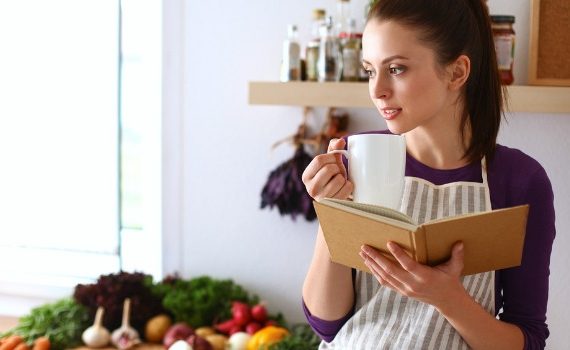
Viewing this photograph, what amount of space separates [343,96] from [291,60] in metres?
0.20

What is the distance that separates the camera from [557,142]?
6.54ft

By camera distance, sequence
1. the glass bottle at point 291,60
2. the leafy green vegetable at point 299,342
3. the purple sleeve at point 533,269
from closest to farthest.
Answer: the purple sleeve at point 533,269, the leafy green vegetable at point 299,342, the glass bottle at point 291,60

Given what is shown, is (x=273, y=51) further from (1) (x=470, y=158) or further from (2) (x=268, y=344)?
(1) (x=470, y=158)

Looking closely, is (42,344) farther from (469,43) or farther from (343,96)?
(469,43)

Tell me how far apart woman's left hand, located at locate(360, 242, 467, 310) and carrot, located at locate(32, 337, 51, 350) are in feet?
4.34

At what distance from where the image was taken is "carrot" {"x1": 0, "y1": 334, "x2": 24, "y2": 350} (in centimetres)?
207

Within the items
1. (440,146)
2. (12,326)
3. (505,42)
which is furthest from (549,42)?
(12,326)

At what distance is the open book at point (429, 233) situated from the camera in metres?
0.93

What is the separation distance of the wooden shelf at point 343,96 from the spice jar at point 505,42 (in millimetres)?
52

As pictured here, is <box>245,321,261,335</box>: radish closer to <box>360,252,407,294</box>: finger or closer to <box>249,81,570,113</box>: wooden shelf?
<box>249,81,570,113</box>: wooden shelf

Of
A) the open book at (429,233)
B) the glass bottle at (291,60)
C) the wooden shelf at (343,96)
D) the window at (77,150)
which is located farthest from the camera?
the window at (77,150)

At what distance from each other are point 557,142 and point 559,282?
1.12 ft

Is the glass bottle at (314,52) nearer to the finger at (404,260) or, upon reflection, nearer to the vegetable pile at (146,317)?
the vegetable pile at (146,317)

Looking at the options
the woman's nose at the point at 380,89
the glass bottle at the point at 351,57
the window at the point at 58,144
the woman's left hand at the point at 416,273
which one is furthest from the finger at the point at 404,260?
the window at the point at 58,144
